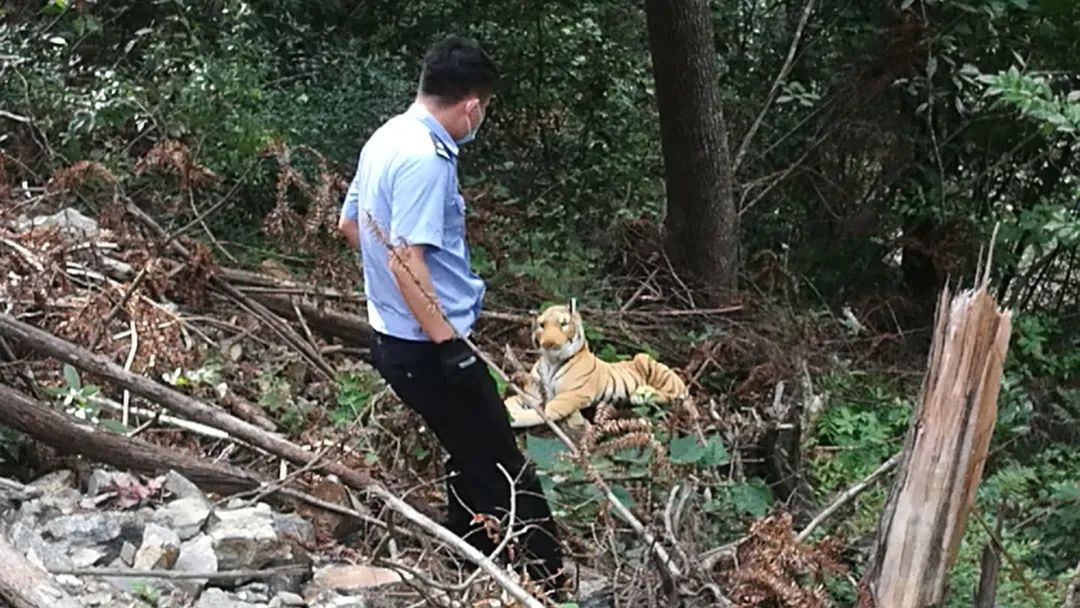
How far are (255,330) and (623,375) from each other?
1.85 metres

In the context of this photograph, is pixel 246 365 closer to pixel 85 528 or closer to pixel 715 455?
pixel 85 528

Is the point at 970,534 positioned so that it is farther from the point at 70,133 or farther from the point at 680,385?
the point at 70,133

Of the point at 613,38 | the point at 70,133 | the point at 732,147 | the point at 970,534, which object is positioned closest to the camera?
the point at 970,534

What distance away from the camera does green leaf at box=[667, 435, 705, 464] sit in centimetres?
454

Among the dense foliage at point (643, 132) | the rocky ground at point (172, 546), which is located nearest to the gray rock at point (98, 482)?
the rocky ground at point (172, 546)

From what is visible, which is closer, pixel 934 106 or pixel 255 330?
pixel 255 330

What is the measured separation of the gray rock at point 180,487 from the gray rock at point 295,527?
0.27 meters

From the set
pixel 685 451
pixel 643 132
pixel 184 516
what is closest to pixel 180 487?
pixel 184 516

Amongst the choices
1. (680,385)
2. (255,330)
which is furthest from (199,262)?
(680,385)

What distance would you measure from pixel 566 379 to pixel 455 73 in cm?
207

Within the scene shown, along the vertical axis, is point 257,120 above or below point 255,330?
above

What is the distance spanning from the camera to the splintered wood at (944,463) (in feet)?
9.85

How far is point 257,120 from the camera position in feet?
26.1

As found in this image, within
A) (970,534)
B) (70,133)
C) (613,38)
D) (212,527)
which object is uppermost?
(613,38)
